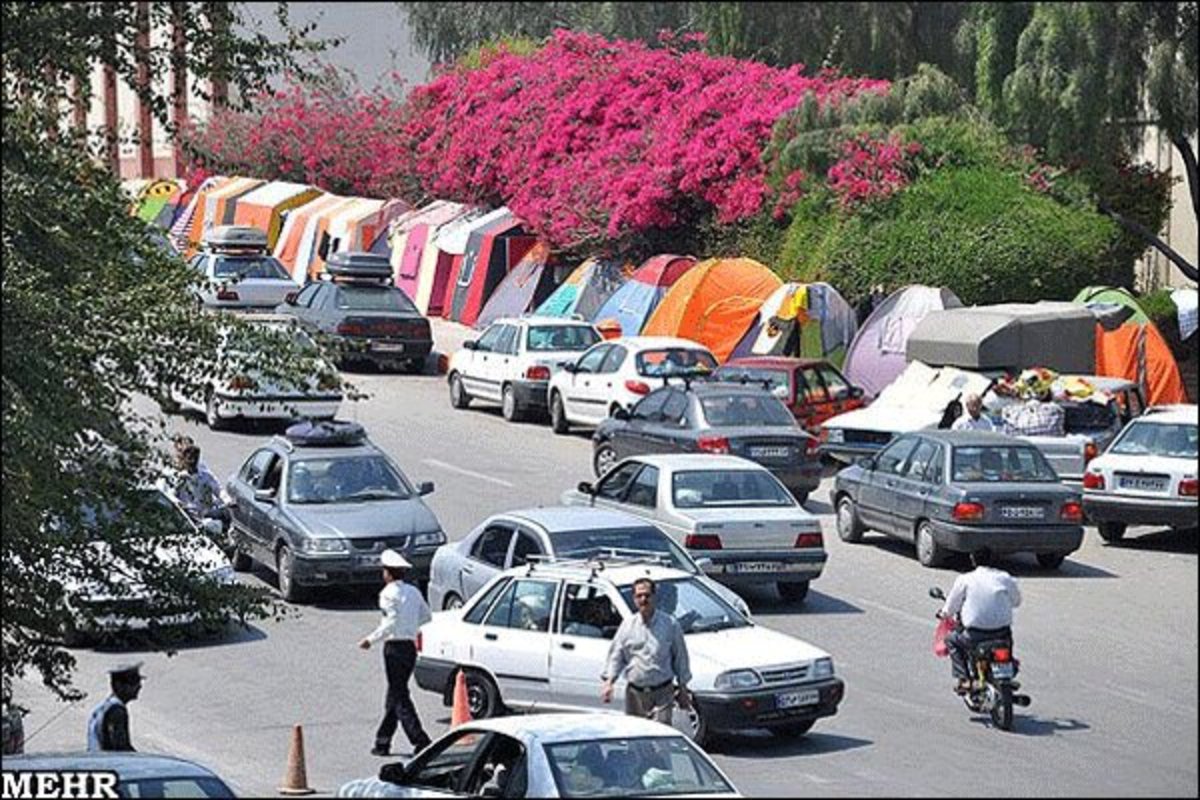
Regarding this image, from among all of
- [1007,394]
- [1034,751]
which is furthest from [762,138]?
[1034,751]

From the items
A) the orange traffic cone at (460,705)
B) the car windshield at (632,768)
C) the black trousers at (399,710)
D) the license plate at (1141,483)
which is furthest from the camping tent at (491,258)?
the car windshield at (632,768)

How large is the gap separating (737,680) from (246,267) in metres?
28.0

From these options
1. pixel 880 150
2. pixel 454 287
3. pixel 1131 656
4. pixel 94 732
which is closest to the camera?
pixel 94 732

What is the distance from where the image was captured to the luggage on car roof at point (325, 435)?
2503 cm

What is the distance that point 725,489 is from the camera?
77.5 ft

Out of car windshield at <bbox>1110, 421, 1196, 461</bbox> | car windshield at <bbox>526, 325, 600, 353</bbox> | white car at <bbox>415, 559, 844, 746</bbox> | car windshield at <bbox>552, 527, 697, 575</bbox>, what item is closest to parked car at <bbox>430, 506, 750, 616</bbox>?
car windshield at <bbox>552, 527, 697, 575</bbox>

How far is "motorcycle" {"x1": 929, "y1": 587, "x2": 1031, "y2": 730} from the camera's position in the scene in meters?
17.9

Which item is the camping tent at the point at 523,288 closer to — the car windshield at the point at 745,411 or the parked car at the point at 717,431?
the parked car at the point at 717,431

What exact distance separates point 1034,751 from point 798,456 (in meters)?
11.3

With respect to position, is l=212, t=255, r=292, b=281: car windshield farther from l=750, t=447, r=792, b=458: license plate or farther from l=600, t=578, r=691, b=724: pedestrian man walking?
l=600, t=578, r=691, b=724: pedestrian man walking

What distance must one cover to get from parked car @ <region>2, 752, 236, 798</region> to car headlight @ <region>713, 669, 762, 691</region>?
520 cm

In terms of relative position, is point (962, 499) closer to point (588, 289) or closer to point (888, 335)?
point (888, 335)

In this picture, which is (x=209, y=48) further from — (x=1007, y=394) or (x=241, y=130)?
(x=241, y=130)

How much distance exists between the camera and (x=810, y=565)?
22812mm
